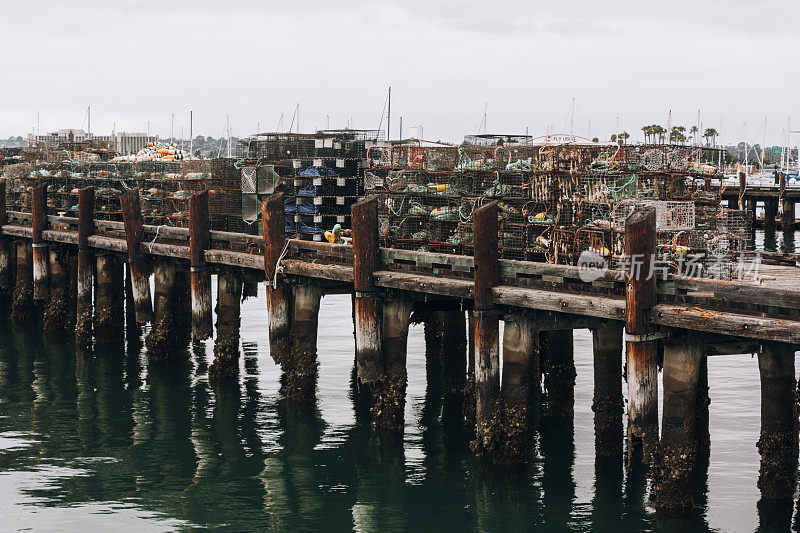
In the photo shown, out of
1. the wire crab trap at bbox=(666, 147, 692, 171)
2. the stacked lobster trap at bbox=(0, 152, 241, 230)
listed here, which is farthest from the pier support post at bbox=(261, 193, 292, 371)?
the wire crab trap at bbox=(666, 147, 692, 171)

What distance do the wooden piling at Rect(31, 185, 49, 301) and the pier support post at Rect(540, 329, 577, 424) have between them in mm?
22313

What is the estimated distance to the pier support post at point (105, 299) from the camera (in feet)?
129

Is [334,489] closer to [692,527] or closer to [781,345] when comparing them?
[692,527]

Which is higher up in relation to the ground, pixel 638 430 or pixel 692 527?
pixel 638 430

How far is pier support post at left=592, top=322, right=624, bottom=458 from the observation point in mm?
24578

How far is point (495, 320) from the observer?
23641mm

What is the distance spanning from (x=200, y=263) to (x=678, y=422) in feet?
56.9

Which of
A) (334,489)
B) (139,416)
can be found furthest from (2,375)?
(334,489)

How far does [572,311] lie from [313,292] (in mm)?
9792

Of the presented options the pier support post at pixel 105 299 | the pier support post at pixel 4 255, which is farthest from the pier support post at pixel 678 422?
the pier support post at pixel 4 255

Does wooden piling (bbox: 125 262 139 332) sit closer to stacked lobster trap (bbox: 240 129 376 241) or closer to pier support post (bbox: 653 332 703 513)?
stacked lobster trap (bbox: 240 129 376 241)

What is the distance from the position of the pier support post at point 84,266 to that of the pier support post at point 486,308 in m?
20.3

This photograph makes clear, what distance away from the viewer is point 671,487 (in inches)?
816

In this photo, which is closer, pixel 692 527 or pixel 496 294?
pixel 692 527
